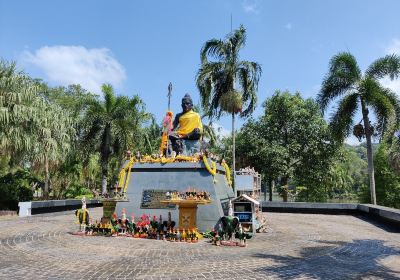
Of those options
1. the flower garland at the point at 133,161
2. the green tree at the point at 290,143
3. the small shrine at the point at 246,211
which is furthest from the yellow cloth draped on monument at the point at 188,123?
the green tree at the point at 290,143

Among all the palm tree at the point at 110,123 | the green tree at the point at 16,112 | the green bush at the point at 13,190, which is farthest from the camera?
the palm tree at the point at 110,123

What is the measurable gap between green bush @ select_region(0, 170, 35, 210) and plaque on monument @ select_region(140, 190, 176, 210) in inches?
421

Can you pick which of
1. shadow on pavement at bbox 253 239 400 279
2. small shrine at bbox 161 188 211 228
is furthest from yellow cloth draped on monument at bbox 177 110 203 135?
shadow on pavement at bbox 253 239 400 279

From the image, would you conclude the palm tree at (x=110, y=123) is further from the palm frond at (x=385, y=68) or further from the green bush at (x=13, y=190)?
the palm frond at (x=385, y=68)

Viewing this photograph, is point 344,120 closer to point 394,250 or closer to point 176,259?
point 394,250

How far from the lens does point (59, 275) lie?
727cm

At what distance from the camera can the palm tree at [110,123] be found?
25109mm

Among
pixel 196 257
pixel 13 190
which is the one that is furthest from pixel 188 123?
pixel 13 190

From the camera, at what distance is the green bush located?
20031mm

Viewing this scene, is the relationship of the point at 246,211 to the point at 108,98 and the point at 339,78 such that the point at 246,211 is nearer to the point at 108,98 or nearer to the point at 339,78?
the point at 339,78

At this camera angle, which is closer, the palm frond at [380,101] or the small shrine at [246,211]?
the small shrine at [246,211]

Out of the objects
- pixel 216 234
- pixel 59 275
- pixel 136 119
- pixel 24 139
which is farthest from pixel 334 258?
pixel 136 119

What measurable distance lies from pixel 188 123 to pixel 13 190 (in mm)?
11862

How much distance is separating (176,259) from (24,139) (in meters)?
13.0
